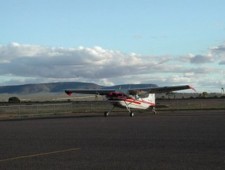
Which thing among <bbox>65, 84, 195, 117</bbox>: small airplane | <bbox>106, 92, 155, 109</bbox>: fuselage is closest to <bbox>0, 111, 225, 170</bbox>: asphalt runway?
<bbox>65, 84, 195, 117</bbox>: small airplane

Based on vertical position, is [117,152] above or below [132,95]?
below

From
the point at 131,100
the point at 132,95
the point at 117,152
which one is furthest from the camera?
the point at 132,95

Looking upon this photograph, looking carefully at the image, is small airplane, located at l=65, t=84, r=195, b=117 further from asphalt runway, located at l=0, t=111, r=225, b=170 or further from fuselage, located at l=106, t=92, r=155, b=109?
asphalt runway, located at l=0, t=111, r=225, b=170

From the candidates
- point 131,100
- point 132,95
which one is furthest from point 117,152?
point 132,95

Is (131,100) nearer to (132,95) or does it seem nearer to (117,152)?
(132,95)

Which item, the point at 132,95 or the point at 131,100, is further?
the point at 132,95

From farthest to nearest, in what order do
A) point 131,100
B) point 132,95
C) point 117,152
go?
point 132,95
point 131,100
point 117,152

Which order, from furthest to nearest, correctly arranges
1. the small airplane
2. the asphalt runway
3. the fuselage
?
the small airplane, the fuselage, the asphalt runway

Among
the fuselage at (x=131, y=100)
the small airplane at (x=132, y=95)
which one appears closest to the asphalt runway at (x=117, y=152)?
the small airplane at (x=132, y=95)

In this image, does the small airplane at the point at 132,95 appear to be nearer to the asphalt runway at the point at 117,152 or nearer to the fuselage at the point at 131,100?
the fuselage at the point at 131,100

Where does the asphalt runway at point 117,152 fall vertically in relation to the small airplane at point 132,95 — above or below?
below

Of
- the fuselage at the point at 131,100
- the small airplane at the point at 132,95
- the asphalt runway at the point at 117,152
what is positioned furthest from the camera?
the small airplane at the point at 132,95

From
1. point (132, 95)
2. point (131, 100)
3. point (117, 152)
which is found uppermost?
point (132, 95)

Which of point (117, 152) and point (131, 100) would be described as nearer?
point (117, 152)
